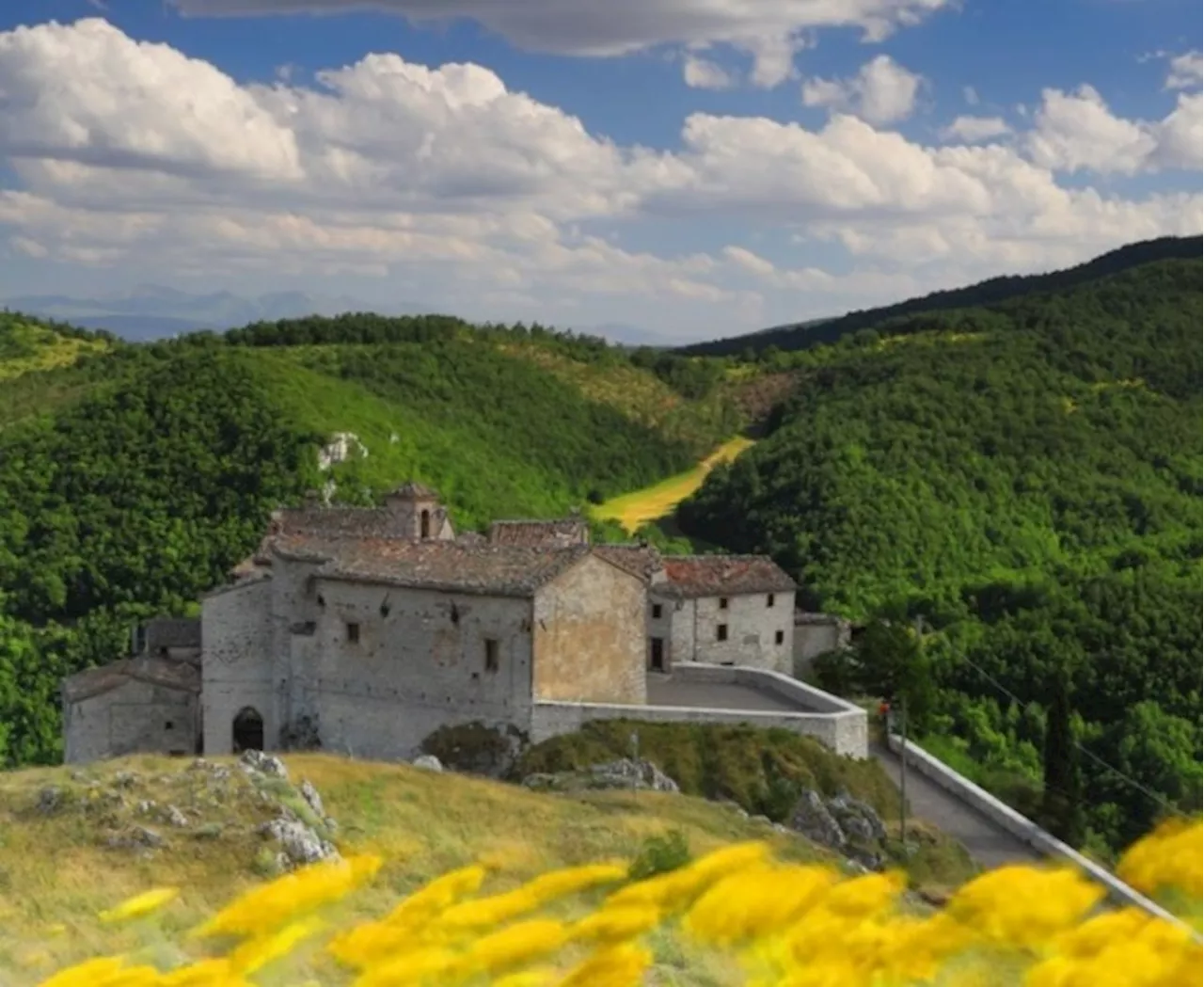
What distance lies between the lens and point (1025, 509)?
93500mm

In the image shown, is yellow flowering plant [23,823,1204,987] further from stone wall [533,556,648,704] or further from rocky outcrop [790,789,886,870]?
stone wall [533,556,648,704]

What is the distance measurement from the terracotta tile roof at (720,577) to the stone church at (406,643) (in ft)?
0.21

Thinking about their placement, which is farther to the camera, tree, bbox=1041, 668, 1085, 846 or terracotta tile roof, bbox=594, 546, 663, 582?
terracotta tile roof, bbox=594, 546, 663, 582

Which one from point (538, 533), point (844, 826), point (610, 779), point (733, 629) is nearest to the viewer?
point (844, 826)

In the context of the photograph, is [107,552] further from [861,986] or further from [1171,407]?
[1171,407]

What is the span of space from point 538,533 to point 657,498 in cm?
5991

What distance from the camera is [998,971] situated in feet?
20.7

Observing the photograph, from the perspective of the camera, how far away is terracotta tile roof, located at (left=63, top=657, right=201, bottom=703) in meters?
40.0

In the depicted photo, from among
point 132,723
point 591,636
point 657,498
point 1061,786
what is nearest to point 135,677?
point 132,723

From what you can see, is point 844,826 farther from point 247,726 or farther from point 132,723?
point 132,723

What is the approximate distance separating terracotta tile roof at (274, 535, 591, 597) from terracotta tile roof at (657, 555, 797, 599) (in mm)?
6600

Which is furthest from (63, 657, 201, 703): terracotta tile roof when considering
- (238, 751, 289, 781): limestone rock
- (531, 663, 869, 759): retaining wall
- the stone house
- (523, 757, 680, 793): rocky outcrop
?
(238, 751, 289, 781): limestone rock

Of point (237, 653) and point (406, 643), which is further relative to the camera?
point (237, 653)

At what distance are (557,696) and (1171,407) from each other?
8919cm
